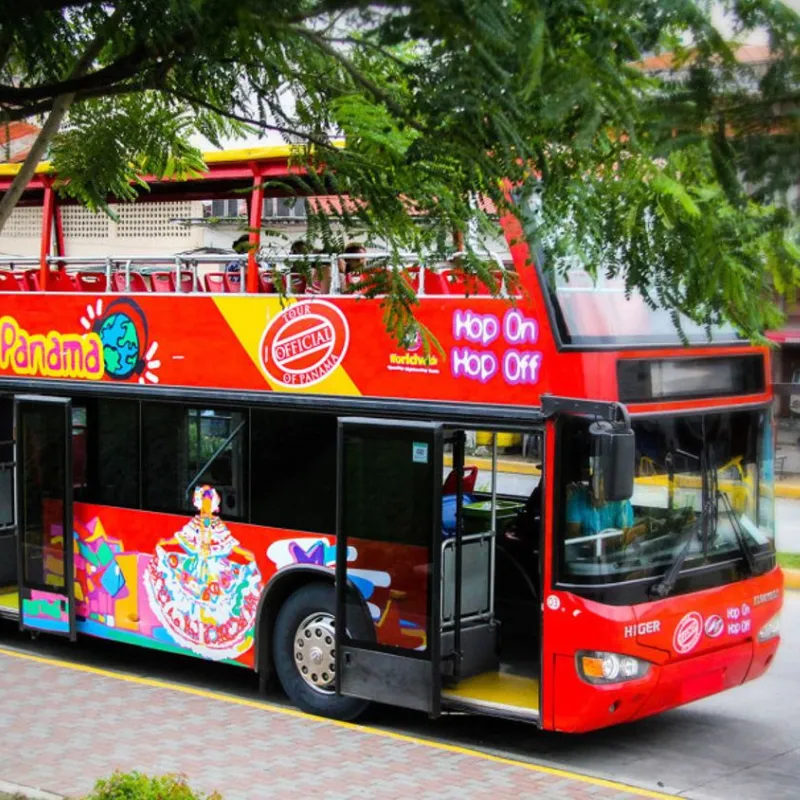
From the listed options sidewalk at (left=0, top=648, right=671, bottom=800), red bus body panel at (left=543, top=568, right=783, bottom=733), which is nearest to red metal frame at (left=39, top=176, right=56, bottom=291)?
sidewalk at (left=0, top=648, right=671, bottom=800)

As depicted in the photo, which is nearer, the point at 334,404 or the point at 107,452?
the point at 334,404

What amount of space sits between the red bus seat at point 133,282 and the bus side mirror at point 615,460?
4.46 metres

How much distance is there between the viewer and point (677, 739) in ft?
30.9

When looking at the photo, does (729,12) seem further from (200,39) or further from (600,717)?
Answer: (600,717)

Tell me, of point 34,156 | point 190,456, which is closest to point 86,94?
point 34,156

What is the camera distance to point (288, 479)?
995cm

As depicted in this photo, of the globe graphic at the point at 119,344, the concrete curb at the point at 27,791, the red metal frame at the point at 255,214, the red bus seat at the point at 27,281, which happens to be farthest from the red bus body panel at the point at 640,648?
the red bus seat at the point at 27,281

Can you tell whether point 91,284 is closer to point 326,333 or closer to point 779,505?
point 326,333

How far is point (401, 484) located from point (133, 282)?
10.7 feet

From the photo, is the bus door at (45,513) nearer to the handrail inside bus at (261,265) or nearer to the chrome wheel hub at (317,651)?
the handrail inside bus at (261,265)

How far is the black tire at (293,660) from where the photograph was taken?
31.8 feet

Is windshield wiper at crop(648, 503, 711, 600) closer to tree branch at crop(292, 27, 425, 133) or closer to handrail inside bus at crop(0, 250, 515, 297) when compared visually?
handrail inside bus at crop(0, 250, 515, 297)

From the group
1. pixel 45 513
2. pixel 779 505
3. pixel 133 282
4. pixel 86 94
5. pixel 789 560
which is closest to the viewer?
pixel 86 94

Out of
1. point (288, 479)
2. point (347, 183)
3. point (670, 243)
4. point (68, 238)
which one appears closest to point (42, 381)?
point (68, 238)
